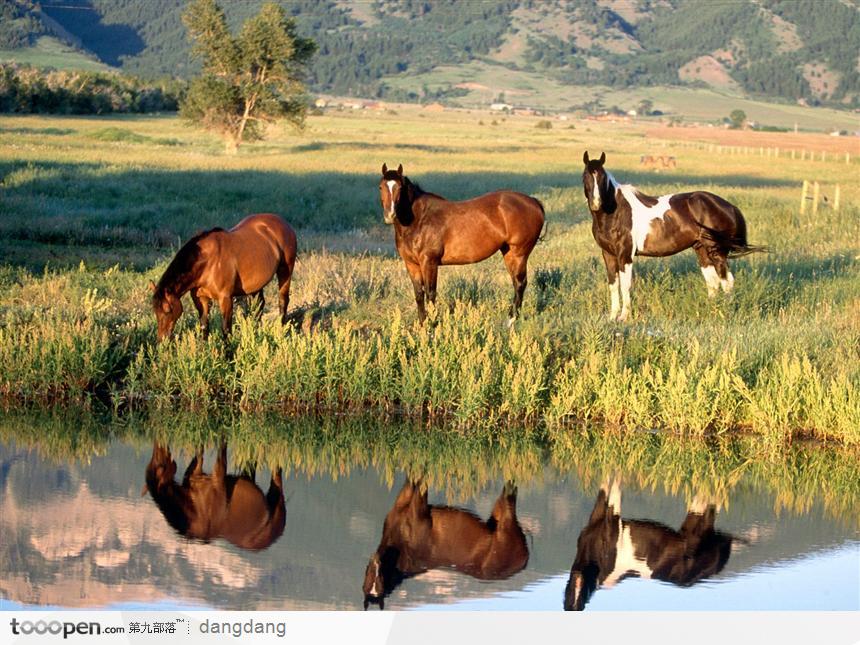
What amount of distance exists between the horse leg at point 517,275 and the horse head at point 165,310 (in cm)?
417

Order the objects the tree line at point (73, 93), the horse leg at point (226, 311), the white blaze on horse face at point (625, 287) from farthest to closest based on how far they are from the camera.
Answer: the tree line at point (73, 93), the white blaze on horse face at point (625, 287), the horse leg at point (226, 311)

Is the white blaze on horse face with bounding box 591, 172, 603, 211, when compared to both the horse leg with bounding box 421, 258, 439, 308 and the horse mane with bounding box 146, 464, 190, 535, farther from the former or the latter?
the horse mane with bounding box 146, 464, 190, 535

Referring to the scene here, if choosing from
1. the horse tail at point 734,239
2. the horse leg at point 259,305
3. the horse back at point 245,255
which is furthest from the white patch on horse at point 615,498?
the horse tail at point 734,239

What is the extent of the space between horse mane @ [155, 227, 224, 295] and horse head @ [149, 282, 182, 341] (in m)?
0.05

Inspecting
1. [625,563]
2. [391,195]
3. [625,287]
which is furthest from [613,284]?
[625,563]

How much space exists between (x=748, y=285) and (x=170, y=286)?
803 cm

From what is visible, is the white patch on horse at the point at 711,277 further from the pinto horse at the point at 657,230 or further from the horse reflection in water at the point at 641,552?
the horse reflection in water at the point at 641,552

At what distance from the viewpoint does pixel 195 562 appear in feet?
28.1

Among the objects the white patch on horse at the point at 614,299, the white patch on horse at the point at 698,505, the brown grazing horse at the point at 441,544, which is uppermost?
the white patch on horse at the point at 614,299

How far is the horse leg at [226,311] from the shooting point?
13.3 m

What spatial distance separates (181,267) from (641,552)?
603cm

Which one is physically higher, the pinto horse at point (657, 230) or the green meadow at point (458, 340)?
the pinto horse at point (657, 230)

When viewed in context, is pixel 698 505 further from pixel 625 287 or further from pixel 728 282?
pixel 728 282

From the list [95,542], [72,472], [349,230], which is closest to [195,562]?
[95,542]
